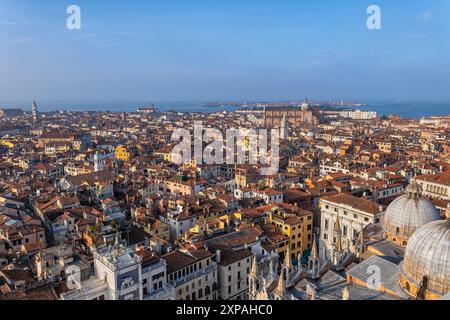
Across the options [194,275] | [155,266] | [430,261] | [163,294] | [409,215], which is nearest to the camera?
[430,261]

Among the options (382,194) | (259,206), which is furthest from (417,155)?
(259,206)

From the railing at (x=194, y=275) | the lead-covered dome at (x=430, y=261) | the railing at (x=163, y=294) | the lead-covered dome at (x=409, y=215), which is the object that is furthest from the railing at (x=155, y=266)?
the lead-covered dome at (x=409, y=215)

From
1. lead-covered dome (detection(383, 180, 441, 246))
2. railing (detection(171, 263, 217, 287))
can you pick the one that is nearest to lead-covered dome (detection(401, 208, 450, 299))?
lead-covered dome (detection(383, 180, 441, 246))

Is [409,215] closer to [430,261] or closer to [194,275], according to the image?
[430,261]

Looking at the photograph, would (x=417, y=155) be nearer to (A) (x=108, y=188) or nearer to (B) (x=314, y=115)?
(A) (x=108, y=188)

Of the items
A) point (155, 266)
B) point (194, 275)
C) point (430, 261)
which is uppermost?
point (430, 261)

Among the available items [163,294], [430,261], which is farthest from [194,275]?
[430,261]
